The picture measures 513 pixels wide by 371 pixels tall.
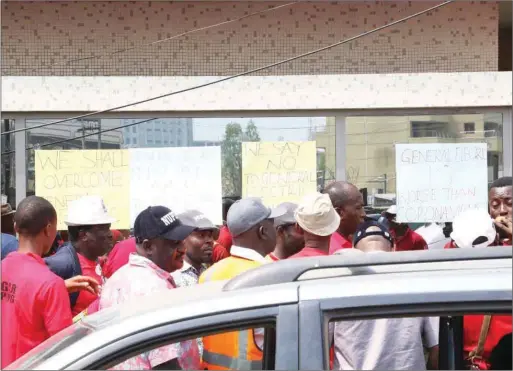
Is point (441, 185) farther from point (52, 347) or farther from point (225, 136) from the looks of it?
point (52, 347)

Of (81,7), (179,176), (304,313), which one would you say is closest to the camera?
(304,313)

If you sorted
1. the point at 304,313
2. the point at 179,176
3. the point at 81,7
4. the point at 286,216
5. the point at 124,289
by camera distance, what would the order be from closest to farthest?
the point at 304,313 < the point at 124,289 < the point at 286,216 < the point at 179,176 < the point at 81,7

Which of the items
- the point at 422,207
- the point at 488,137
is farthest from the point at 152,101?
the point at 488,137

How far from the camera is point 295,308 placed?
7.64 feet

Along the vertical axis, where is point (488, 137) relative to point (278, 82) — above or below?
below

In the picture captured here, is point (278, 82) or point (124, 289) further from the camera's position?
point (278, 82)

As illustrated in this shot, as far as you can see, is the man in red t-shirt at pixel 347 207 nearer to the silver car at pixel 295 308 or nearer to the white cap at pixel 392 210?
the white cap at pixel 392 210

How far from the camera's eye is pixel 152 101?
861 centimetres

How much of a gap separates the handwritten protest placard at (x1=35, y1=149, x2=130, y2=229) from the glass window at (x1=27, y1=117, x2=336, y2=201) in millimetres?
308

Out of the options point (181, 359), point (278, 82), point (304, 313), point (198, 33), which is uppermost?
→ point (198, 33)

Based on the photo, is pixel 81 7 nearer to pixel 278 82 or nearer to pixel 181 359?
pixel 278 82

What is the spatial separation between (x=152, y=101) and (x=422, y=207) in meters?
2.93

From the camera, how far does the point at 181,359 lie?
8.71 feet

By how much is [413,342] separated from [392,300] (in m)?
0.56
